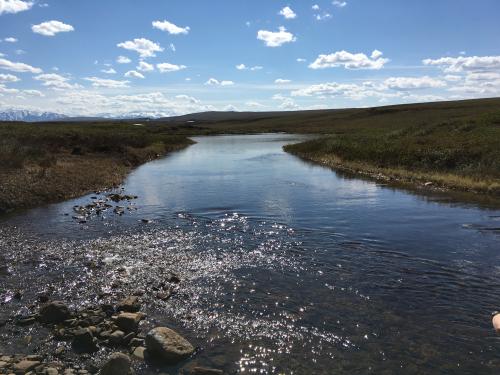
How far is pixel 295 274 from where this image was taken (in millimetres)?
16344

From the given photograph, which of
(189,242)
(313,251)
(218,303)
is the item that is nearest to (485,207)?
(313,251)

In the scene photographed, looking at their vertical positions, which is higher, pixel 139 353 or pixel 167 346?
pixel 167 346

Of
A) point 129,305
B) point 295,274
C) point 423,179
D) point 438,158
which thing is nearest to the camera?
point 129,305

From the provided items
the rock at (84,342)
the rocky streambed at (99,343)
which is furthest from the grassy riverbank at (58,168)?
the rock at (84,342)

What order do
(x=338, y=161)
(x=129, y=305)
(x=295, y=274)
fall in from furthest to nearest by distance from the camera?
Answer: (x=338, y=161), (x=295, y=274), (x=129, y=305)

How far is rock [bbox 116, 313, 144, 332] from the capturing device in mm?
11812

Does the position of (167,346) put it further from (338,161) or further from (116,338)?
(338,161)

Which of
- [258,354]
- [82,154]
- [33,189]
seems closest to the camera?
[258,354]

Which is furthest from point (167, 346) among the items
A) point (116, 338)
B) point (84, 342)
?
point (84, 342)

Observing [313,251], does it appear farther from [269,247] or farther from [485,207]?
[485,207]

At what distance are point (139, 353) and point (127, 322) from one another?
135 centimetres

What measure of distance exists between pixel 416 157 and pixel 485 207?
17822mm

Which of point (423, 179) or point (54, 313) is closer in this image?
point (54, 313)

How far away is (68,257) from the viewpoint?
59.6ft
